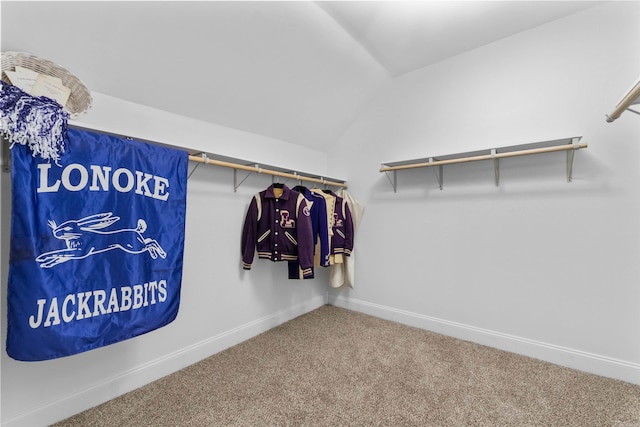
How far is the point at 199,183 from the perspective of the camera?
1.96 meters

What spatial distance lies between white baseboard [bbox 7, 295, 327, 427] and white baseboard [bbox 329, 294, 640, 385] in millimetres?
1120

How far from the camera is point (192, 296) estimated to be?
1921 mm

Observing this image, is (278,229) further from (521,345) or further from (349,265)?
(521,345)

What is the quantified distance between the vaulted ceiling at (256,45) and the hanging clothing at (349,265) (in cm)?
86

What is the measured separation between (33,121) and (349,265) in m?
2.46

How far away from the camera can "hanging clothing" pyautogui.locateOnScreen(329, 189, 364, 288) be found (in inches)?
113

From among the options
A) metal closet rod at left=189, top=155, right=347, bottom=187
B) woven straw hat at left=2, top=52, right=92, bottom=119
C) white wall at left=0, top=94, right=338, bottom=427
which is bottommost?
white wall at left=0, top=94, right=338, bottom=427

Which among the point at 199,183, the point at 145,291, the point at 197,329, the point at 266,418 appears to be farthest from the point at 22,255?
the point at 266,418

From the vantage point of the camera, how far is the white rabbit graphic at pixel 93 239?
3.87ft

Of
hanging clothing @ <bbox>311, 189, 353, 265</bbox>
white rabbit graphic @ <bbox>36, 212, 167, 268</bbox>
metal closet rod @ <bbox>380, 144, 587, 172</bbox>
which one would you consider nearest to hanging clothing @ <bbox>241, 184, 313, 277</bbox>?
hanging clothing @ <bbox>311, 189, 353, 265</bbox>

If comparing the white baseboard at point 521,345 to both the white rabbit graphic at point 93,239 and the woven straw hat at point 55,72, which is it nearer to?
the white rabbit graphic at point 93,239

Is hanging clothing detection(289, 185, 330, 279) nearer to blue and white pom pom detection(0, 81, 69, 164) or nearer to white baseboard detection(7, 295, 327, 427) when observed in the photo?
white baseboard detection(7, 295, 327, 427)

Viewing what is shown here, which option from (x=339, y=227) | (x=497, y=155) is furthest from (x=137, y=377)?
(x=497, y=155)

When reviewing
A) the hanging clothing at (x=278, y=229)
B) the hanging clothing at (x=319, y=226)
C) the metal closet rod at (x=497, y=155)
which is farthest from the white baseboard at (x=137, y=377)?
the metal closet rod at (x=497, y=155)
